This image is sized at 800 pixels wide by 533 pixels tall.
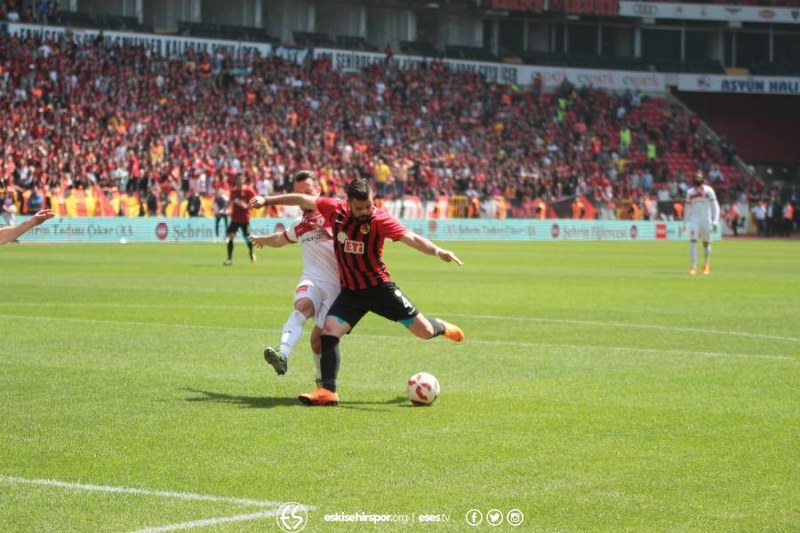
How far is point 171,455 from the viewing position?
804 centimetres

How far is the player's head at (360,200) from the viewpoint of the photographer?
10.2 m

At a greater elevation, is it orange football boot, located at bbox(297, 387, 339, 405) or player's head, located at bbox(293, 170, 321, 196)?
player's head, located at bbox(293, 170, 321, 196)

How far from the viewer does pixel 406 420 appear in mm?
9500

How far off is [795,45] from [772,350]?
7207 cm

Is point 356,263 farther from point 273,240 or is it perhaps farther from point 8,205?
point 8,205

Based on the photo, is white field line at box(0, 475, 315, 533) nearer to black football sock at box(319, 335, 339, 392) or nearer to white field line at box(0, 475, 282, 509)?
white field line at box(0, 475, 282, 509)

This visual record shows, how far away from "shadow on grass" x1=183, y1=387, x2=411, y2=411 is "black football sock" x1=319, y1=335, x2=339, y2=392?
206mm

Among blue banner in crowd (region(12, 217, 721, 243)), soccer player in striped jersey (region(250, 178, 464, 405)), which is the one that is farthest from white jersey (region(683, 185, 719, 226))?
blue banner in crowd (region(12, 217, 721, 243))

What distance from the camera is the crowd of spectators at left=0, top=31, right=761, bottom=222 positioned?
47.3 m

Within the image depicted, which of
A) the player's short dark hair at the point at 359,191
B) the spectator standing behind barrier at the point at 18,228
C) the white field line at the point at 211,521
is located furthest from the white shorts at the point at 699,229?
the white field line at the point at 211,521

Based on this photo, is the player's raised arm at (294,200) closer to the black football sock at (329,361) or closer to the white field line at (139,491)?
the black football sock at (329,361)

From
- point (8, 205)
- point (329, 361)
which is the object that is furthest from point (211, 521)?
point (8, 205)

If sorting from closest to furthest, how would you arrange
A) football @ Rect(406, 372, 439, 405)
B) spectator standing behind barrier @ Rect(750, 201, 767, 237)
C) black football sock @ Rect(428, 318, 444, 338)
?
football @ Rect(406, 372, 439, 405) → black football sock @ Rect(428, 318, 444, 338) → spectator standing behind barrier @ Rect(750, 201, 767, 237)

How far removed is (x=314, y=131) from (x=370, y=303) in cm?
4683
